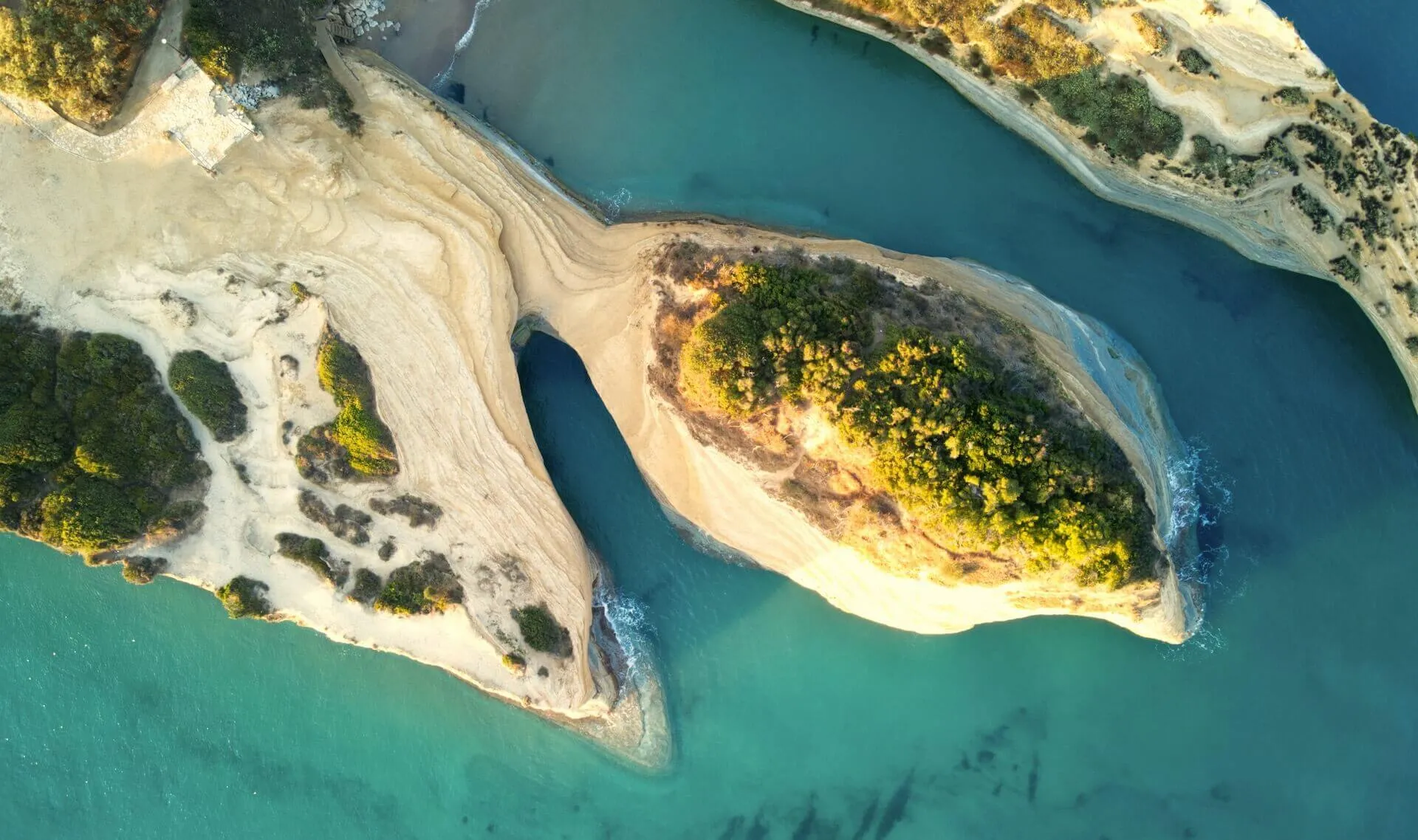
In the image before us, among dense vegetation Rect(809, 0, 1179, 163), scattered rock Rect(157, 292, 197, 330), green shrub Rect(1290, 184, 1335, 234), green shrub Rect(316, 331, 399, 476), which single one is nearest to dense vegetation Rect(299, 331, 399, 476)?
green shrub Rect(316, 331, 399, 476)

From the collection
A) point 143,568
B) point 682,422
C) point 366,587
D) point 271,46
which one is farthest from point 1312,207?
point 143,568

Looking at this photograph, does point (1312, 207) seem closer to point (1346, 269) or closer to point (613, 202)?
point (1346, 269)

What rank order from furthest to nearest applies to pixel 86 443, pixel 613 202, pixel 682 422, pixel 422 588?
pixel 613 202 < pixel 422 588 < pixel 682 422 < pixel 86 443

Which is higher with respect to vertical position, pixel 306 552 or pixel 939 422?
pixel 939 422

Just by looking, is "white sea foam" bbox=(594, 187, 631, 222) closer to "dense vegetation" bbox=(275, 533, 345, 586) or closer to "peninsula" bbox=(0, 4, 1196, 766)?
"peninsula" bbox=(0, 4, 1196, 766)

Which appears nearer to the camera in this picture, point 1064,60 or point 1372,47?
point 1064,60

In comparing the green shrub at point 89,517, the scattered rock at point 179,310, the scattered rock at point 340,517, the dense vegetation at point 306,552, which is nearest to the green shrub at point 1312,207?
the scattered rock at point 340,517
